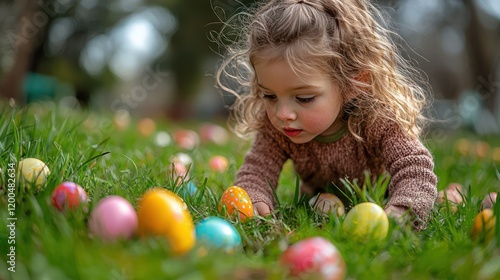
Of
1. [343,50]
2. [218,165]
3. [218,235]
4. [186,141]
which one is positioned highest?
[343,50]

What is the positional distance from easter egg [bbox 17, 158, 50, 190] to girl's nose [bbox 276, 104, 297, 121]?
0.83 m

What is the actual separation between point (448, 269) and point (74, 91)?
1436cm

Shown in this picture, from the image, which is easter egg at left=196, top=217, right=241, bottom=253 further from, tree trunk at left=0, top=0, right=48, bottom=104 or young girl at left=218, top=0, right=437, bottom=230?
tree trunk at left=0, top=0, right=48, bottom=104

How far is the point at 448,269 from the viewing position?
1255mm

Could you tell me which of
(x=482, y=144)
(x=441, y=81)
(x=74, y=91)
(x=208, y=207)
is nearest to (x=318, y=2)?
(x=208, y=207)

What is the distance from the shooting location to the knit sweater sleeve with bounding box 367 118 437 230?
1819mm

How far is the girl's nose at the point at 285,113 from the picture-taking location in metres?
1.95

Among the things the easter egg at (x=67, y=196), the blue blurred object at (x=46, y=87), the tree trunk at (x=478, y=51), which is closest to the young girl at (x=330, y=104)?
the easter egg at (x=67, y=196)

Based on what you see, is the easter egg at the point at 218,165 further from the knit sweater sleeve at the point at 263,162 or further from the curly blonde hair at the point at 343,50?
the curly blonde hair at the point at 343,50

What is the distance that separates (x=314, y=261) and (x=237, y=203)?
669 mm

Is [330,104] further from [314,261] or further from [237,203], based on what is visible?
[314,261]

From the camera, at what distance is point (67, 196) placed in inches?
58.4

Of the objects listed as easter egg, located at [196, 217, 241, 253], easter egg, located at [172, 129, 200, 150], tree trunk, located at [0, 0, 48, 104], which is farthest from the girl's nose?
tree trunk, located at [0, 0, 48, 104]

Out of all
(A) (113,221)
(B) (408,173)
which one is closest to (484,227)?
(B) (408,173)
